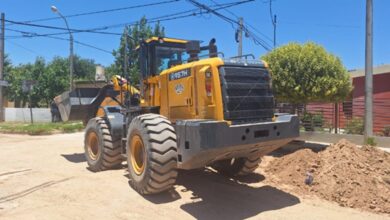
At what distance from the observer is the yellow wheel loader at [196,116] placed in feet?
21.2

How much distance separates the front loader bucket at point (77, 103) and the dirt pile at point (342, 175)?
5.27 metres

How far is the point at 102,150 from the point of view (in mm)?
9680

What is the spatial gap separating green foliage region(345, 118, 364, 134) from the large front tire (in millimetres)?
10979

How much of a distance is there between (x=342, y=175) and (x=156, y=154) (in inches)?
149

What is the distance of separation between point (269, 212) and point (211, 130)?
1.81 meters

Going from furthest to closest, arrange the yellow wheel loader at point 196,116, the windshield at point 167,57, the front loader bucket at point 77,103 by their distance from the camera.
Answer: the front loader bucket at point 77,103 → the windshield at point 167,57 → the yellow wheel loader at point 196,116

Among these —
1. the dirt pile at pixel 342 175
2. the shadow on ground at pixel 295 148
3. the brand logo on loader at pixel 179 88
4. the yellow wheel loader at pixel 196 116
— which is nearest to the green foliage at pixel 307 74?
the shadow on ground at pixel 295 148

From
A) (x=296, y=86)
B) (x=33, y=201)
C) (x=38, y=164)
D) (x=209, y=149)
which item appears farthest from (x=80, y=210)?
(x=296, y=86)

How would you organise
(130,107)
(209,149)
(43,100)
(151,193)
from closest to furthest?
(209,149) → (151,193) → (130,107) → (43,100)

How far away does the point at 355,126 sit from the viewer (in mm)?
16109

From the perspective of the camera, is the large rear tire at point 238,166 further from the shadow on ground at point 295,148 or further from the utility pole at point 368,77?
the utility pole at point 368,77

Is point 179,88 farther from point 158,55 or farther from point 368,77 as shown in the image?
point 368,77

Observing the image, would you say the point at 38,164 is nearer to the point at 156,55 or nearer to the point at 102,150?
the point at 102,150

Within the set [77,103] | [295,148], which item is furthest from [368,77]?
[77,103]
